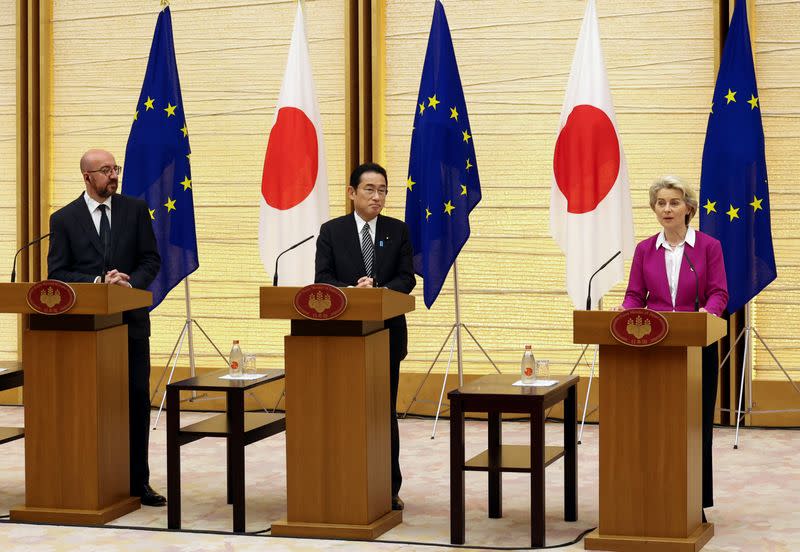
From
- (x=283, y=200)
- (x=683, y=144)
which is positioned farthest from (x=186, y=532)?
(x=683, y=144)

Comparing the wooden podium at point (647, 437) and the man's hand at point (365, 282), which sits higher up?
the man's hand at point (365, 282)

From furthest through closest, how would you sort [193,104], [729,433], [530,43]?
[193,104] → [530,43] → [729,433]

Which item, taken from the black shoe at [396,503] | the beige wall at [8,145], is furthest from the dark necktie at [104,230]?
the beige wall at [8,145]

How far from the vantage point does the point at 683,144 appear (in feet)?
24.0

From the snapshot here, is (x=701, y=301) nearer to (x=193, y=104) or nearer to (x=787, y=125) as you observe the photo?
(x=787, y=125)

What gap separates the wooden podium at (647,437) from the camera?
4.23 metres

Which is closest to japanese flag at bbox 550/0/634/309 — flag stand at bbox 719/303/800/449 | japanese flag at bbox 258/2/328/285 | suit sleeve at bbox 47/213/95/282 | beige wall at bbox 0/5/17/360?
flag stand at bbox 719/303/800/449

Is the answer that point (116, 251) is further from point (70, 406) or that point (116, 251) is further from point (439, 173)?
point (439, 173)

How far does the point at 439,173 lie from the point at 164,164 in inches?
66.4

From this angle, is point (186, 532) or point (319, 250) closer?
point (186, 532)

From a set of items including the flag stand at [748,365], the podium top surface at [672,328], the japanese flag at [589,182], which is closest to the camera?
the podium top surface at [672,328]

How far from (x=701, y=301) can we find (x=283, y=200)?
3153 millimetres

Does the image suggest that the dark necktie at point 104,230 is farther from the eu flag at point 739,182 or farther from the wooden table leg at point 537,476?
the eu flag at point 739,182

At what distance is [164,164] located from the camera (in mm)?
7160
